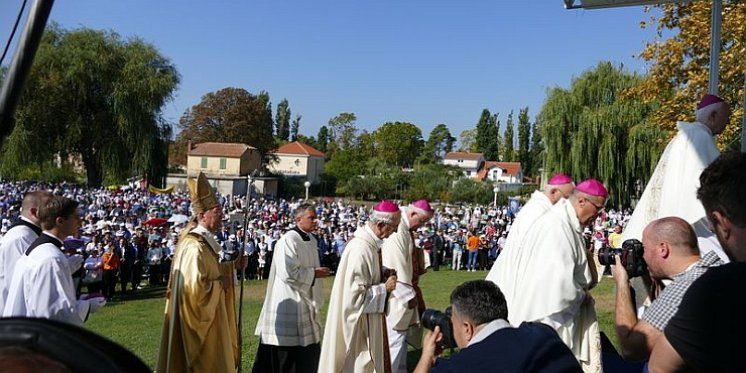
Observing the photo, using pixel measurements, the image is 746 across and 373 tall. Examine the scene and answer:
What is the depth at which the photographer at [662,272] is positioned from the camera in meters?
2.54

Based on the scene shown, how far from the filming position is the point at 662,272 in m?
2.78

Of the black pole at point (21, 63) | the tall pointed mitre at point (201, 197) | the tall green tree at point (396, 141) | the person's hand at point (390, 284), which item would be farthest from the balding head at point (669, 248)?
the tall green tree at point (396, 141)

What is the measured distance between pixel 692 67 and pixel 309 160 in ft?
233

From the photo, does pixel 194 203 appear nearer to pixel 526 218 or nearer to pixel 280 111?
pixel 526 218

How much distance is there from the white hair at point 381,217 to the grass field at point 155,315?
8.30 feet

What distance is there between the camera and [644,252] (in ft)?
9.37

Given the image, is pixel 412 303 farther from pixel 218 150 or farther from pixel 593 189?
pixel 218 150

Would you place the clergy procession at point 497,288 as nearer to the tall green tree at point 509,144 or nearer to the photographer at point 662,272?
the photographer at point 662,272

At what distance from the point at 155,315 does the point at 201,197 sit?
6.14 meters

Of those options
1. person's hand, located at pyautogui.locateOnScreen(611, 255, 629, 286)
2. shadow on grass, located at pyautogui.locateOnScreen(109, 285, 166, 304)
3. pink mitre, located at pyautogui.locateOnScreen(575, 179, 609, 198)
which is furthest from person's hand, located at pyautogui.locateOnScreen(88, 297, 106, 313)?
shadow on grass, located at pyautogui.locateOnScreen(109, 285, 166, 304)

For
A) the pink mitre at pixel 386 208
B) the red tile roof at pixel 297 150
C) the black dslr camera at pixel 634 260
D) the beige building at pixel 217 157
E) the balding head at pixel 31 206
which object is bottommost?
the black dslr camera at pixel 634 260

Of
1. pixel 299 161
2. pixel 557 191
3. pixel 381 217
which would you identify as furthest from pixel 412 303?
pixel 299 161

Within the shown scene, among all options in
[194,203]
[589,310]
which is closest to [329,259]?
[194,203]

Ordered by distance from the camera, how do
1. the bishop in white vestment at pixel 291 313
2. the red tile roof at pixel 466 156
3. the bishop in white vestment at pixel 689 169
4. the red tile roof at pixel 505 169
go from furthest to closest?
the red tile roof at pixel 466 156 → the red tile roof at pixel 505 169 → the bishop in white vestment at pixel 291 313 → the bishop in white vestment at pixel 689 169
